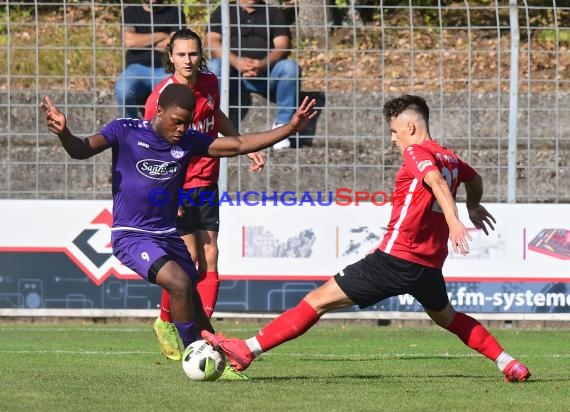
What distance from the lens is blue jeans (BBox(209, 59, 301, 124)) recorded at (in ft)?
45.9

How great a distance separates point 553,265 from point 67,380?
6.94m

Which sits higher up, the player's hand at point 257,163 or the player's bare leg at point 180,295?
the player's hand at point 257,163

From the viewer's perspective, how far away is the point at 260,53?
14.0 meters

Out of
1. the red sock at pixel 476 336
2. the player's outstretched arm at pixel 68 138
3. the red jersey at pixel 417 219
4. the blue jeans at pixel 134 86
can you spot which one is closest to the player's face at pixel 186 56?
the player's outstretched arm at pixel 68 138

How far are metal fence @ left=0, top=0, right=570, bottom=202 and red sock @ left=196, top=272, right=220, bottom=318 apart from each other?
3.80 m

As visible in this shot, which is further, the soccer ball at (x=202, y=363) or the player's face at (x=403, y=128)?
the player's face at (x=403, y=128)

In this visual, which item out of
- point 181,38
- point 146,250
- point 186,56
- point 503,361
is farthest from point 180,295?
point 181,38

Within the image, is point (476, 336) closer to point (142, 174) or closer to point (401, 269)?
point (401, 269)

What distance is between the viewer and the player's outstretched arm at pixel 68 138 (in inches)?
311

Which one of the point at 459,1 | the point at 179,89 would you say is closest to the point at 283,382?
the point at 179,89

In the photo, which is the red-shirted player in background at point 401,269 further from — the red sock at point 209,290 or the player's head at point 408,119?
the red sock at point 209,290

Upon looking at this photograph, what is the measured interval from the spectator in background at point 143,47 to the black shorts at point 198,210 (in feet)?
12.3

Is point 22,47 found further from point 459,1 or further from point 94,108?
point 459,1

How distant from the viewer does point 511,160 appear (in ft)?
46.0
